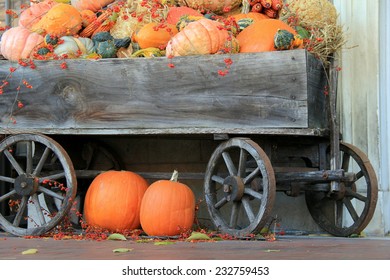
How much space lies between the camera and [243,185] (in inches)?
212

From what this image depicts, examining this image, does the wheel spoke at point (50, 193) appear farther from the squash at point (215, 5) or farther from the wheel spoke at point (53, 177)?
the squash at point (215, 5)

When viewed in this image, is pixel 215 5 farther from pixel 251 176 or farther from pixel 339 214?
pixel 339 214

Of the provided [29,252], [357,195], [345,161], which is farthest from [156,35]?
[29,252]

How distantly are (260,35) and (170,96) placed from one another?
0.70 meters

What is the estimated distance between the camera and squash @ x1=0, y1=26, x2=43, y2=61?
19.5ft

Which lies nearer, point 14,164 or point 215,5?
point 14,164

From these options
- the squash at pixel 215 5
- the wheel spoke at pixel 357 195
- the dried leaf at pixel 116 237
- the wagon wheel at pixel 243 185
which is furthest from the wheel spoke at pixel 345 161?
the dried leaf at pixel 116 237

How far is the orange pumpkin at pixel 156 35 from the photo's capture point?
583cm

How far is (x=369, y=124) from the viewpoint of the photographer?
6145 millimetres

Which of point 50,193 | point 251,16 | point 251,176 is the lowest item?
point 50,193

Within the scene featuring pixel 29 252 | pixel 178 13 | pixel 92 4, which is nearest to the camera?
pixel 29 252

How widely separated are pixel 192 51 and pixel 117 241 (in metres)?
1.30

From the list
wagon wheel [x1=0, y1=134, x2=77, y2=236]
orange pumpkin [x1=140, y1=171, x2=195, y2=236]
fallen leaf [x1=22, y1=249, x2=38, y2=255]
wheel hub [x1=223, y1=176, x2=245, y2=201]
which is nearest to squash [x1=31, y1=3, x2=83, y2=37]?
wagon wheel [x1=0, y1=134, x2=77, y2=236]

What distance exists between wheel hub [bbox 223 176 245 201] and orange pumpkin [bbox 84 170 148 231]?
0.68 m
